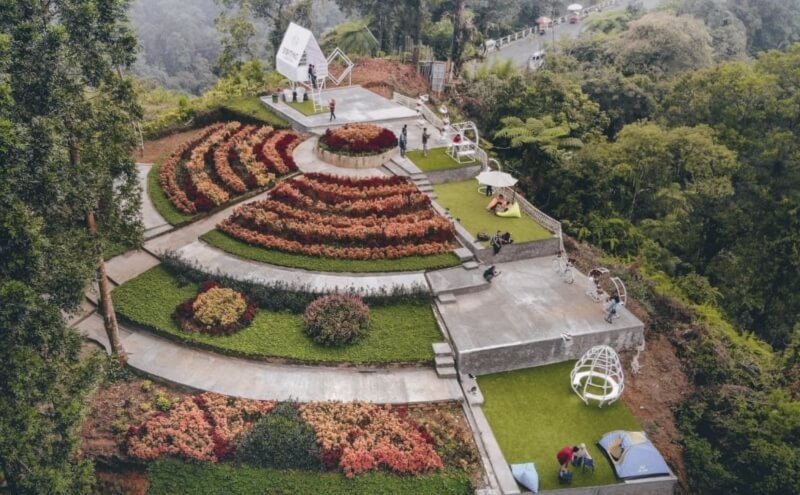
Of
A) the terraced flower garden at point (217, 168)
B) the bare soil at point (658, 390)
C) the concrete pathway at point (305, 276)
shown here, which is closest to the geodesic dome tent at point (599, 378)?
the bare soil at point (658, 390)

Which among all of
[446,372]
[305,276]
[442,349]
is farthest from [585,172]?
[305,276]

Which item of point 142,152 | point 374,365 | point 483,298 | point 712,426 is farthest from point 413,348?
point 142,152

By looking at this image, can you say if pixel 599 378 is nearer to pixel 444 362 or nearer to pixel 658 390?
pixel 658 390

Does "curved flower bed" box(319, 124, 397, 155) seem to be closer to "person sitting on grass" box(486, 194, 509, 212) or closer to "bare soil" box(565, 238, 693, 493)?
"person sitting on grass" box(486, 194, 509, 212)

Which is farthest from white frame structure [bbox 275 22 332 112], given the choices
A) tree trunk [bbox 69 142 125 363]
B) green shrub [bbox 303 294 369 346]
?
tree trunk [bbox 69 142 125 363]

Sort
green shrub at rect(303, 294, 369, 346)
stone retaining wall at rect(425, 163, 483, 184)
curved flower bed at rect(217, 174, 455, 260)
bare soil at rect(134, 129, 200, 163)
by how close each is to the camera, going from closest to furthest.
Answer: green shrub at rect(303, 294, 369, 346), curved flower bed at rect(217, 174, 455, 260), stone retaining wall at rect(425, 163, 483, 184), bare soil at rect(134, 129, 200, 163)

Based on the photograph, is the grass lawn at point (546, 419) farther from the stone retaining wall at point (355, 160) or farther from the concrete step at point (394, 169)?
the stone retaining wall at point (355, 160)

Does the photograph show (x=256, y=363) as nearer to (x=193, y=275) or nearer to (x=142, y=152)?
(x=193, y=275)
